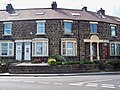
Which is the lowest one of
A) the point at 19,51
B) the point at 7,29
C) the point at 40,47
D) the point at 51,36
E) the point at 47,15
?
the point at 19,51

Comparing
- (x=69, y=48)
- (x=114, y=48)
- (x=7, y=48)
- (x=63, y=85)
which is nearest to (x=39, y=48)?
(x=69, y=48)

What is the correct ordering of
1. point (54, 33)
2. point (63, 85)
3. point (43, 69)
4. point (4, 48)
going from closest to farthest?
point (63, 85)
point (43, 69)
point (54, 33)
point (4, 48)

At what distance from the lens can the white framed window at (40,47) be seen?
32594 mm

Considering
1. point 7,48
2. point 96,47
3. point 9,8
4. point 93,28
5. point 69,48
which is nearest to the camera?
point 69,48

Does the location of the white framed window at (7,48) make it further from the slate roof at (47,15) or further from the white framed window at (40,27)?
the white framed window at (40,27)

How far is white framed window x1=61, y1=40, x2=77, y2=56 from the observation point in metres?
32.8

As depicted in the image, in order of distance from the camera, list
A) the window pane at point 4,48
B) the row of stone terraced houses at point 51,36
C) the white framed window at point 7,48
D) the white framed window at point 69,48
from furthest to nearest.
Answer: the window pane at point 4,48 < the white framed window at point 7,48 < the white framed window at point 69,48 < the row of stone terraced houses at point 51,36

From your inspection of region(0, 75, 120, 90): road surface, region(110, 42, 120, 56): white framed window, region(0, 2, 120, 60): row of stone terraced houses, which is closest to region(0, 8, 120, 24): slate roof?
region(0, 2, 120, 60): row of stone terraced houses

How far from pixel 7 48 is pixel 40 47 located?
500 cm

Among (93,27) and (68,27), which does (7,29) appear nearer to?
(68,27)

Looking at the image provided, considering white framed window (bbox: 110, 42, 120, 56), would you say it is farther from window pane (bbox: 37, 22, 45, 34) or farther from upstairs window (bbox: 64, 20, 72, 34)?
window pane (bbox: 37, 22, 45, 34)

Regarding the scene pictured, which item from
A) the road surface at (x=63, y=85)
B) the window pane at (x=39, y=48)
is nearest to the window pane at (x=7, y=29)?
the window pane at (x=39, y=48)

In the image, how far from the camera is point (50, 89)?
12.3 meters

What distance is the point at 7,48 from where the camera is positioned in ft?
110
